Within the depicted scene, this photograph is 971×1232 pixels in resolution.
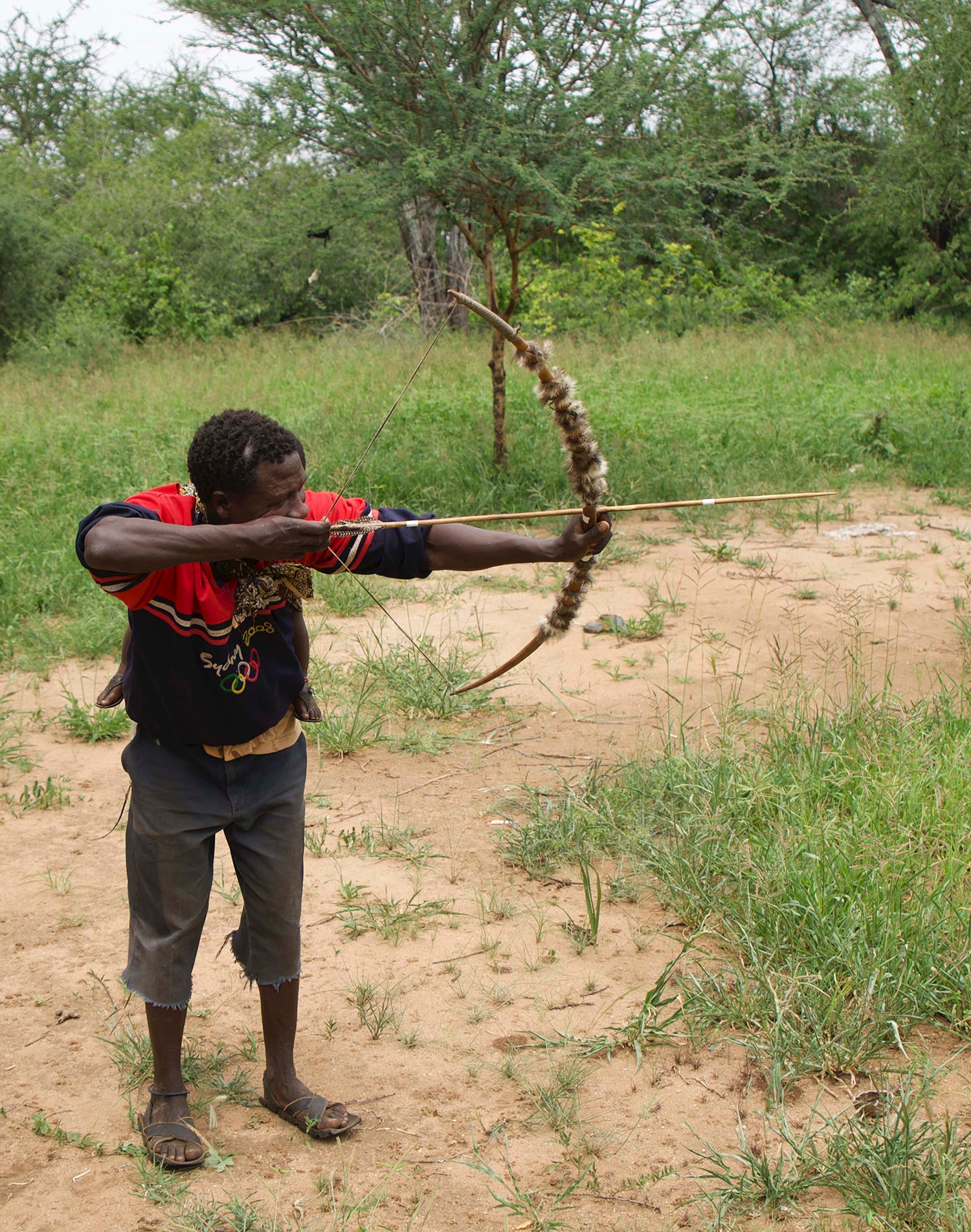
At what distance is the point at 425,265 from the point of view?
1382 cm

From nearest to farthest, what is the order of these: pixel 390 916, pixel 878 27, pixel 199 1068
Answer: pixel 199 1068, pixel 390 916, pixel 878 27

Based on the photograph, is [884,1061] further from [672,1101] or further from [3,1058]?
[3,1058]

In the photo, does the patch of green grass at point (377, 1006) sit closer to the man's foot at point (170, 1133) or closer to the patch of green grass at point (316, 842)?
the man's foot at point (170, 1133)

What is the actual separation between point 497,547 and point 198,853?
2.95 feet

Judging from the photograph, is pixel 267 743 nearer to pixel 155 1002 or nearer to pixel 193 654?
pixel 193 654

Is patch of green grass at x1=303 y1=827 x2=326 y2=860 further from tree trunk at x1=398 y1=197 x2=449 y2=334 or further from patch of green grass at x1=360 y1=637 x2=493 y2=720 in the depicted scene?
tree trunk at x1=398 y1=197 x2=449 y2=334

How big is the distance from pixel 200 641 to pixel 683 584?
15.2ft

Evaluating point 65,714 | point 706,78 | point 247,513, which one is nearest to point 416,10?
point 706,78

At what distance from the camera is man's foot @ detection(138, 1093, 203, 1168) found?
2.31 m

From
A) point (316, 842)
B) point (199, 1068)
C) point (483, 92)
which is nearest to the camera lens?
point (199, 1068)

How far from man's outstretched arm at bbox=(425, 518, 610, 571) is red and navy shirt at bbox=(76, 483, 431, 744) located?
0.26m

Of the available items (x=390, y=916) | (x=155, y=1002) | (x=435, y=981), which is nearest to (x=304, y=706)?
(x=155, y=1002)

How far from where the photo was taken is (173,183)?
52.5 ft

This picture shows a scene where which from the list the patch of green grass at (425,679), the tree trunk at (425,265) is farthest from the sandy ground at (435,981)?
the tree trunk at (425,265)
